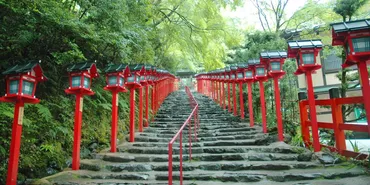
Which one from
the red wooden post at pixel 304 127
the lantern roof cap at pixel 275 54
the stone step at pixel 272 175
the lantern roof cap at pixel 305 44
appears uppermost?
the lantern roof cap at pixel 275 54

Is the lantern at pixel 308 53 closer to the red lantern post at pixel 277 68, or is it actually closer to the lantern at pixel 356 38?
the red lantern post at pixel 277 68

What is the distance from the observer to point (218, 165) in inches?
233

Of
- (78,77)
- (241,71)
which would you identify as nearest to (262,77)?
(241,71)

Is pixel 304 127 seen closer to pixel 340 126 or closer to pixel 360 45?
pixel 340 126

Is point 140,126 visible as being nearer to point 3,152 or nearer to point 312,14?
point 3,152

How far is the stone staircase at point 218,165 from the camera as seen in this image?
498 cm

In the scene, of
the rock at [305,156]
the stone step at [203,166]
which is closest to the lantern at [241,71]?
the rock at [305,156]

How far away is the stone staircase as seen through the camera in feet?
16.3

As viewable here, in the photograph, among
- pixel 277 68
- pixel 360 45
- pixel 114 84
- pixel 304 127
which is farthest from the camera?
pixel 277 68

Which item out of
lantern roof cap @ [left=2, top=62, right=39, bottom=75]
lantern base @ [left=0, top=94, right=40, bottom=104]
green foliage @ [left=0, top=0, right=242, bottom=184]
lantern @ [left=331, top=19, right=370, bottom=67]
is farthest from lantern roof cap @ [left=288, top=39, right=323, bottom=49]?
lantern base @ [left=0, top=94, right=40, bottom=104]

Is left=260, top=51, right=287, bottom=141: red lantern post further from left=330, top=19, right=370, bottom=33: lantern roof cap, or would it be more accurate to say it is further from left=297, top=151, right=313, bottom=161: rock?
left=330, top=19, right=370, bottom=33: lantern roof cap

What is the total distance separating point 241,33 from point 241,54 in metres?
1.95

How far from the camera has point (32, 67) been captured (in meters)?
4.66

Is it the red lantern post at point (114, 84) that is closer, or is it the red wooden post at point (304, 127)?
the red wooden post at point (304, 127)
